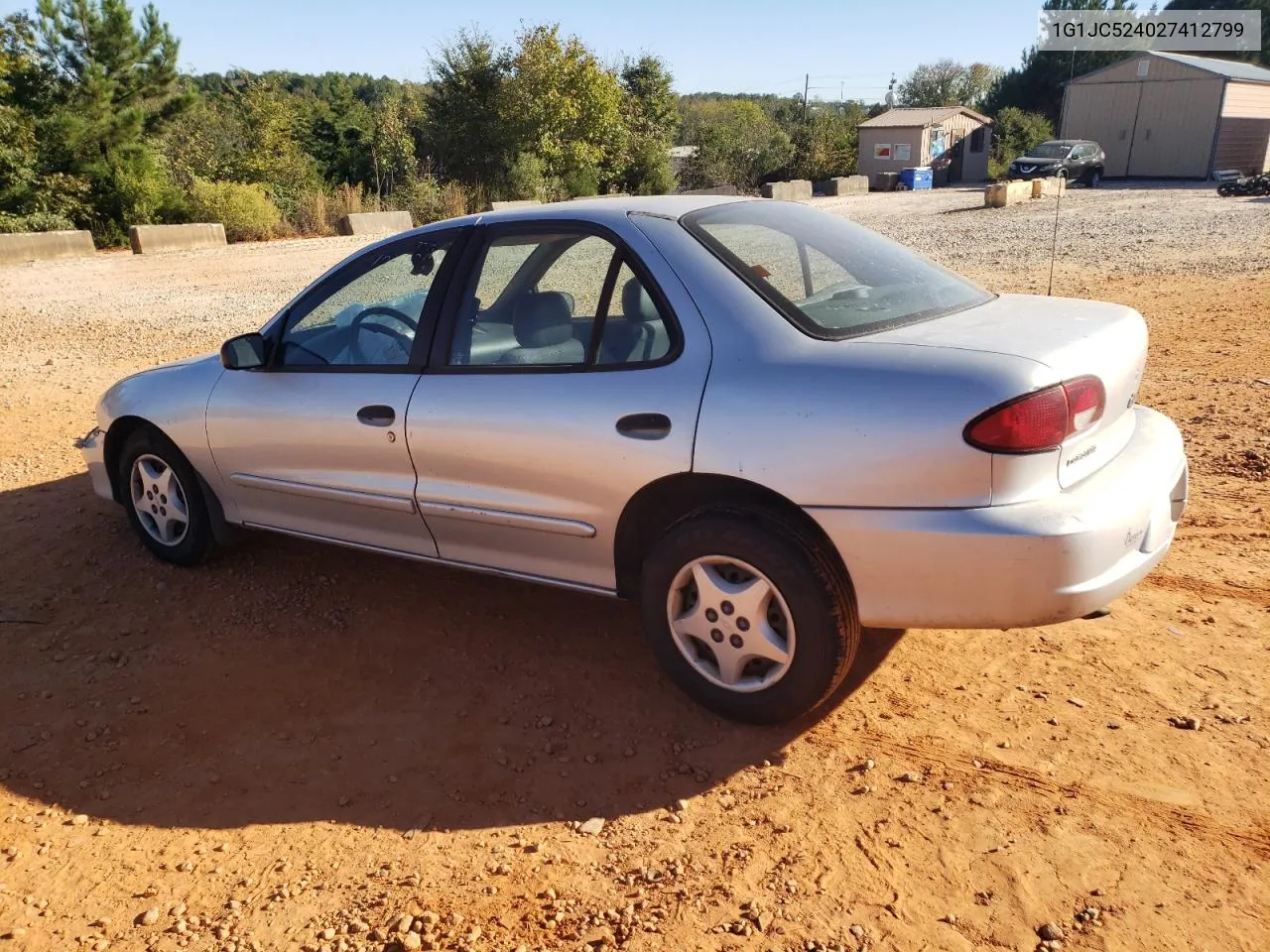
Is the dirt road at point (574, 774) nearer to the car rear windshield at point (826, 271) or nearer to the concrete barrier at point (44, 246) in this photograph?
the car rear windshield at point (826, 271)

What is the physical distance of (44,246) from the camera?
64.2 ft

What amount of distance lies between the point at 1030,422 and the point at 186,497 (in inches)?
150

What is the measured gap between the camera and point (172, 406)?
4.51m

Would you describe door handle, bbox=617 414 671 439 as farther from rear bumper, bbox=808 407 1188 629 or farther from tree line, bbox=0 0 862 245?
tree line, bbox=0 0 862 245

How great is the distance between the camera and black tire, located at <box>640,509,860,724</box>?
2896 mm

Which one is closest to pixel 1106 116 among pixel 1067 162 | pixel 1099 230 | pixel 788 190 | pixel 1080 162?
pixel 1080 162

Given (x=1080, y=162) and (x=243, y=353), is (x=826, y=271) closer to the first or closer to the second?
(x=243, y=353)

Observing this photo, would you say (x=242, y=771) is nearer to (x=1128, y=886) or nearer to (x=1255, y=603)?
(x=1128, y=886)

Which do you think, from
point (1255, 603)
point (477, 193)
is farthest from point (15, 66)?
point (1255, 603)

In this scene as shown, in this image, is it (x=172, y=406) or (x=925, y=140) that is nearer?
(x=172, y=406)

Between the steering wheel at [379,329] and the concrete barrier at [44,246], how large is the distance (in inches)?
727

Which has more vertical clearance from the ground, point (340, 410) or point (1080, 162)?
point (340, 410)

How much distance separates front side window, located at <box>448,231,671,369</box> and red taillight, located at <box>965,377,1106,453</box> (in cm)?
104

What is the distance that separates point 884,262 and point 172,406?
10.8ft
